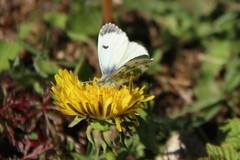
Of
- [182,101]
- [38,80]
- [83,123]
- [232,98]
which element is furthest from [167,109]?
[38,80]

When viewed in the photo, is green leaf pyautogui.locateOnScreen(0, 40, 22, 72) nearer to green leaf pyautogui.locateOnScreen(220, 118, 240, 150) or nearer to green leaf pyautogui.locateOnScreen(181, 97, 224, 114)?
green leaf pyautogui.locateOnScreen(181, 97, 224, 114)

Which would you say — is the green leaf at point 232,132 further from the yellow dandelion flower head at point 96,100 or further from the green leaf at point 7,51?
the green leaf at point 7,51

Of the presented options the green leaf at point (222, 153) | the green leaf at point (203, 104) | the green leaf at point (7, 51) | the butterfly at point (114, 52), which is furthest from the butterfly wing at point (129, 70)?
the green leaf at point (203, 104)

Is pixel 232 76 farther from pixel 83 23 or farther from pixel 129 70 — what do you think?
pixel 129 70

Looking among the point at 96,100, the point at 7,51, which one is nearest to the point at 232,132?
the point at 96,100

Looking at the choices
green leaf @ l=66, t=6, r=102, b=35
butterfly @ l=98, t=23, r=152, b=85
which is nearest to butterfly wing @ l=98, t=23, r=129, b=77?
butterfly @ l=98, t=23, r=152, b=85

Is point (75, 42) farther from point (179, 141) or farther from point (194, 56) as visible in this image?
point (179, 141)
